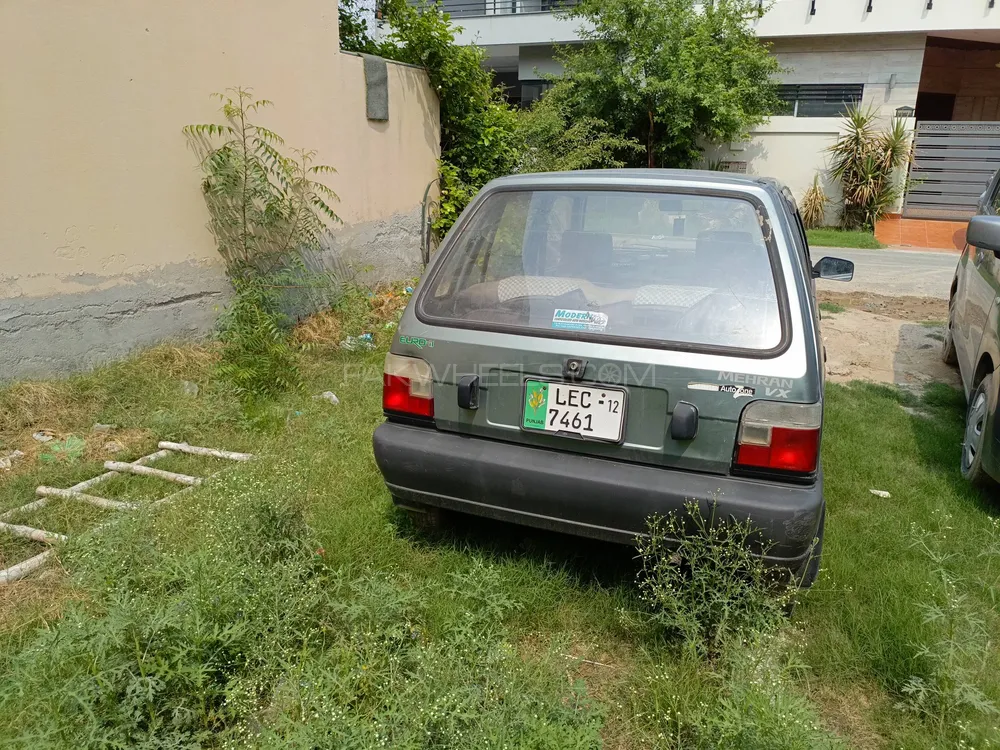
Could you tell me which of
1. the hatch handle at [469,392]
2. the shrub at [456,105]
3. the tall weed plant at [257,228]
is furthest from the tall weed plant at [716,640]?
the shrub at [456,105]

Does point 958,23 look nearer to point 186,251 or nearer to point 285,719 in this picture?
point 186,251

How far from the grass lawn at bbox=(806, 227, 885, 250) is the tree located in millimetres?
2708

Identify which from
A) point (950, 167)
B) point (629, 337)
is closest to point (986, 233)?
point (629, 337)

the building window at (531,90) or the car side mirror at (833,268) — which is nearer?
the car side mirror at (833,268)

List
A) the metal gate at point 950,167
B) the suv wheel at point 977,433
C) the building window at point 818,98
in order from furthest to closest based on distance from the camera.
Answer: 1. the building window at point 818,98
2. the metal gate at point 950,167
3. the suv wheel at point 977,433

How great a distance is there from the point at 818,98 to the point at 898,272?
273 inches

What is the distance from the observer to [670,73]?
13539mm

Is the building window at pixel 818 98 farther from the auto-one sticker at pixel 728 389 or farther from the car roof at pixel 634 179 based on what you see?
the auto-one sticker at pixel 728 389

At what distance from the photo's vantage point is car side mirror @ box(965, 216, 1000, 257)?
3311 millimetres

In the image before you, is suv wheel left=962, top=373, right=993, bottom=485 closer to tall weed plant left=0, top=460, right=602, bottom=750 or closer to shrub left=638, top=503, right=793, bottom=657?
shrub left=638, top=503, right=793, bottom=657

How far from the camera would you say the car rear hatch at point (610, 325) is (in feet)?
7.48

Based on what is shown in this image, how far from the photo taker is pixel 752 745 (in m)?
1.79

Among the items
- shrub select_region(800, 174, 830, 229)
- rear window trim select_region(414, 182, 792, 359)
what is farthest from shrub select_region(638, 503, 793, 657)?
shrub select_region(800, 174, 830, 229)

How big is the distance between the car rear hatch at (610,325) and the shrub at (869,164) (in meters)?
13.4
